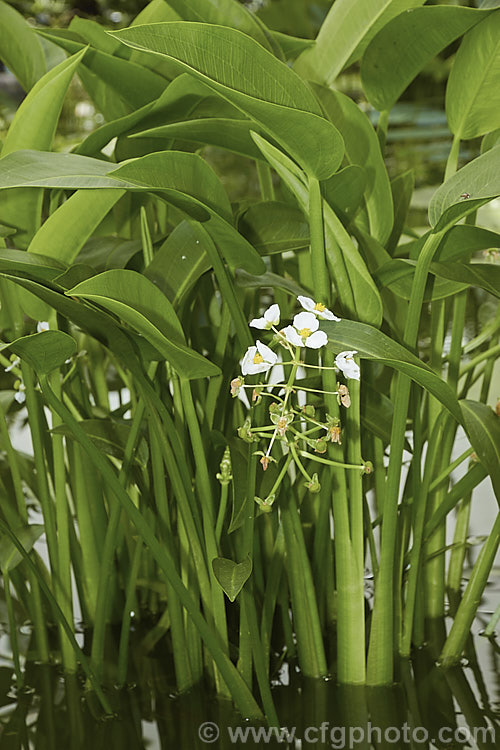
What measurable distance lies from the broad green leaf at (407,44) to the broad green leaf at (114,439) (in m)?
0.31

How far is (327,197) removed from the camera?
1.77ft

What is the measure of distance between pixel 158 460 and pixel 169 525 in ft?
0.20

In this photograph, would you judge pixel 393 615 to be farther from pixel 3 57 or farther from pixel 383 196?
pixel 3 57

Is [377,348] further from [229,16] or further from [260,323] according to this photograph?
[229,16]

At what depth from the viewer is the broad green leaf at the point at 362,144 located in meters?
0.57

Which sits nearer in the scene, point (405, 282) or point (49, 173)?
point (49, 173)

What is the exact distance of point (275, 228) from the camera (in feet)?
1.93

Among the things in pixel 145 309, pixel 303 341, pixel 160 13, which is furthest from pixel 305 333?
pixel 160 13

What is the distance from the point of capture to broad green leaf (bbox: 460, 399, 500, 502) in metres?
0.52

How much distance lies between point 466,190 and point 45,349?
26cm

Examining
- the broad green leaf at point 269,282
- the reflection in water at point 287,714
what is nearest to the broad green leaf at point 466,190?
the broad green leaf at point 269,282

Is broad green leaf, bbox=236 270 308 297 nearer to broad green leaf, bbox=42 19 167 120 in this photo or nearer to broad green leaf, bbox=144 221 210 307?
broad green leaf, bbox=144 221 210 307

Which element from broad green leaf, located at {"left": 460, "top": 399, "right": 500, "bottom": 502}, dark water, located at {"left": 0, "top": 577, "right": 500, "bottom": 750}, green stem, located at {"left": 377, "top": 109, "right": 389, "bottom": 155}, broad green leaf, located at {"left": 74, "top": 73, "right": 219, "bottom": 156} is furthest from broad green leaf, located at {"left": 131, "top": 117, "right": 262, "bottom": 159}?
dark water, located at {"left": 0, "top": 577, "right": 500, "bottom": 750}

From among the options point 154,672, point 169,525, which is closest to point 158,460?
point 169,525
